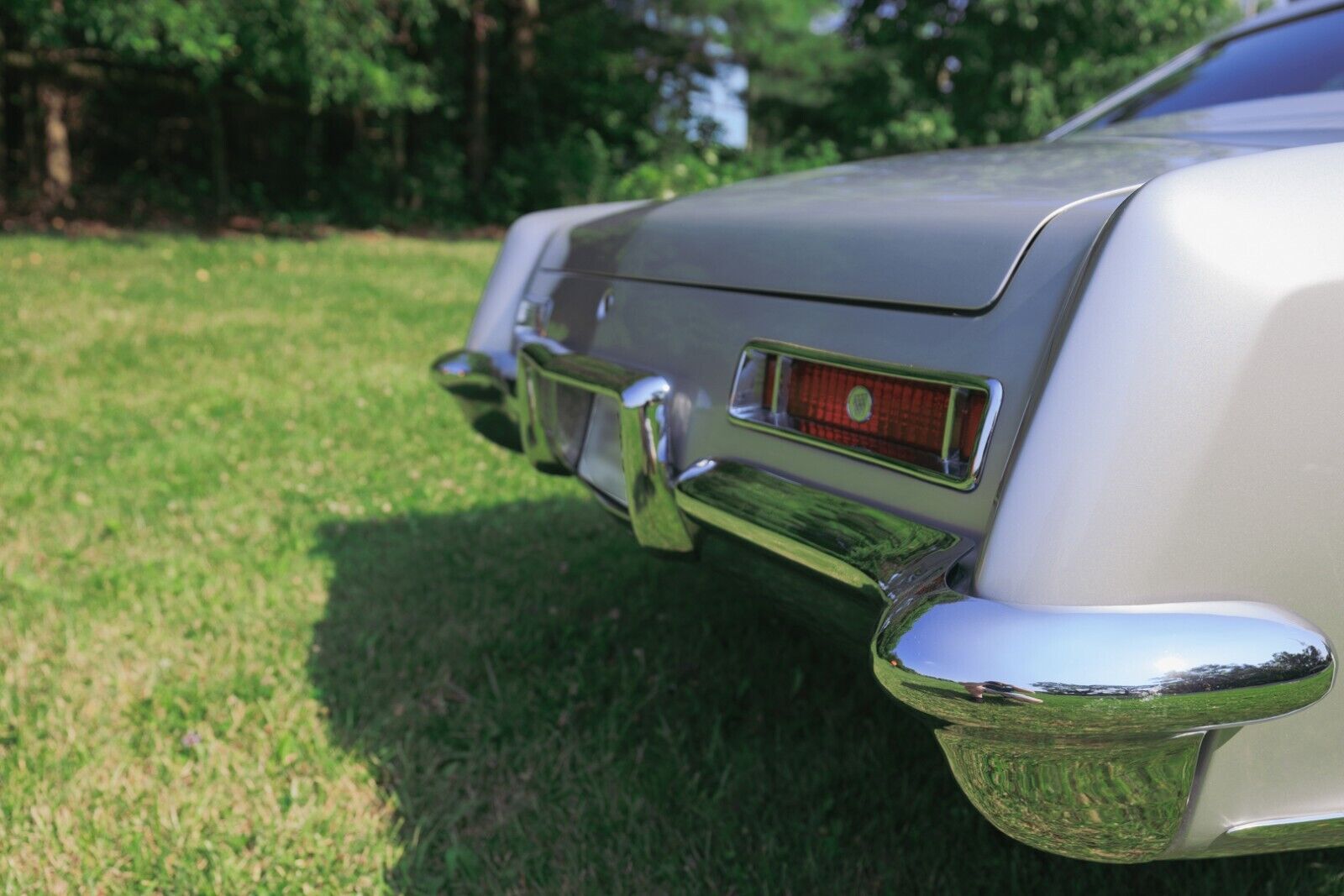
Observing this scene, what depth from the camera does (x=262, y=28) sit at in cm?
1029

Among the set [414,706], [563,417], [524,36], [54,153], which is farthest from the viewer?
[524,36]

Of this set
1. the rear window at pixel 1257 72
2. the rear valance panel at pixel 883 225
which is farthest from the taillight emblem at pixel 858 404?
the rear window at pixel 1257 72

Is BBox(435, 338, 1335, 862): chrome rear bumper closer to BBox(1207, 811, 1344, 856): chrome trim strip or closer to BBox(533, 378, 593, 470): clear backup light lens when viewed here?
BBox(1207, 811, 1344, 856): chrome trim strip

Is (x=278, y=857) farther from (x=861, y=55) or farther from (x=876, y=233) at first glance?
(x=861, y=55)

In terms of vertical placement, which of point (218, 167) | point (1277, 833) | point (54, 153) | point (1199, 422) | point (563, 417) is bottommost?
point (218, 167)

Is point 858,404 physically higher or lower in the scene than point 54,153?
higher

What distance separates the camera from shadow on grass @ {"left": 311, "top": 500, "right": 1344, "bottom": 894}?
188cm

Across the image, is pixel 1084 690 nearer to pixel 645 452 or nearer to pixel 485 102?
pixel 645 452

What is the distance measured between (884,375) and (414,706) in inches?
62.6

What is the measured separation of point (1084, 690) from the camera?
98cm

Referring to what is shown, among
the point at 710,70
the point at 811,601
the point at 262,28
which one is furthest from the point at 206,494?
the point at 710,70

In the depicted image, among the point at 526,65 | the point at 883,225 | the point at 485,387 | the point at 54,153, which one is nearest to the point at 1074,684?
the point at 883,225

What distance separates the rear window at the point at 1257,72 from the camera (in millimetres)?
2113

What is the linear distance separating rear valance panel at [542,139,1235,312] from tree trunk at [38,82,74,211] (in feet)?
42.2
